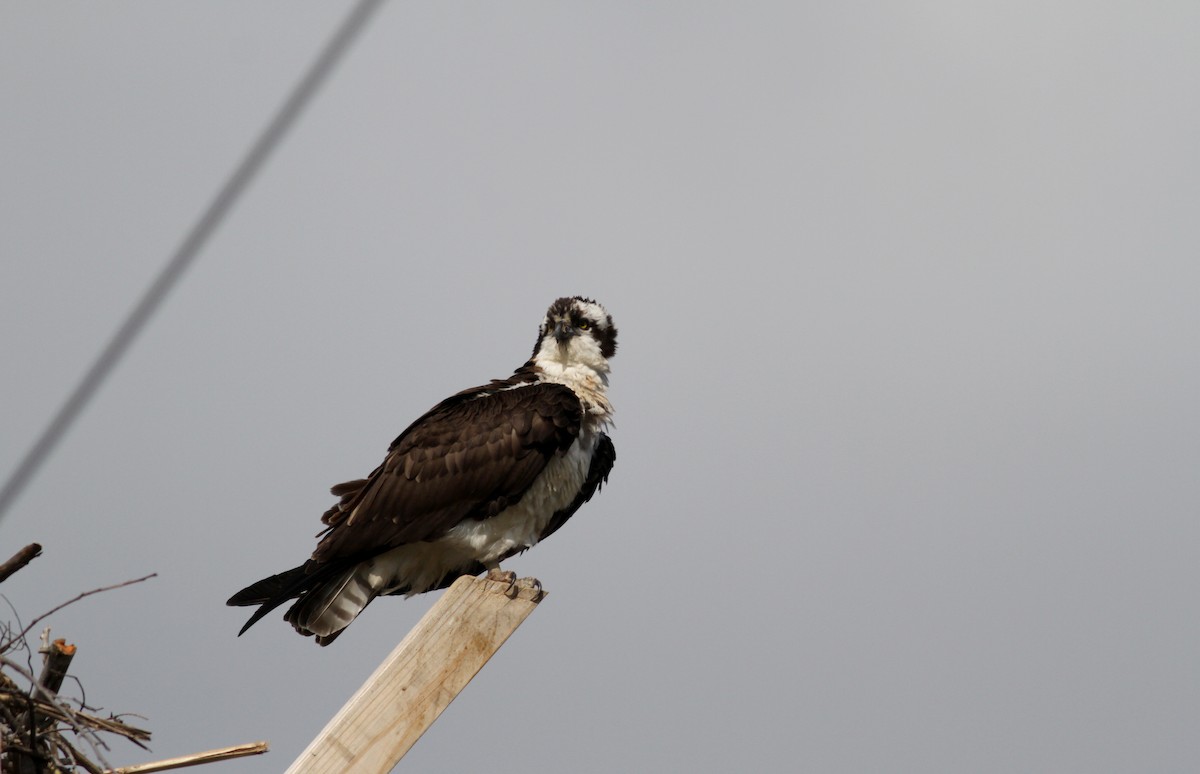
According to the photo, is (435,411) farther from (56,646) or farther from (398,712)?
(398,712)

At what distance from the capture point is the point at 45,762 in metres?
3.82

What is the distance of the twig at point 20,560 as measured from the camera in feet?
13.8

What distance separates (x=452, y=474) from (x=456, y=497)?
0.12 meters

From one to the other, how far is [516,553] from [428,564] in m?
0.41

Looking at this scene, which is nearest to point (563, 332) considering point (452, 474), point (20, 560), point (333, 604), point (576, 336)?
point (576, 336)

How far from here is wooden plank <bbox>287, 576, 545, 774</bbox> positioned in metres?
3.44

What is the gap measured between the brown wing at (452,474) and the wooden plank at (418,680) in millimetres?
2383

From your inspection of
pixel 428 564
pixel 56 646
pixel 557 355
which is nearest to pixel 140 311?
pixel 56 646

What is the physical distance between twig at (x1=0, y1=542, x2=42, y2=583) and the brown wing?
1.69 meters

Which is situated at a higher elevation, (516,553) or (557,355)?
(557,355)

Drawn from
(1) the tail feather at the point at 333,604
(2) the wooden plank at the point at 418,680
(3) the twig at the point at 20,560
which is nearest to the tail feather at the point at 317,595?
(1) the tail feather at the point at 333,604

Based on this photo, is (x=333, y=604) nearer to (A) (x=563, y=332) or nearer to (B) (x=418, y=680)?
(A) (x=563, y=332)

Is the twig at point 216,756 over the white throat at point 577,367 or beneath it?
beneath

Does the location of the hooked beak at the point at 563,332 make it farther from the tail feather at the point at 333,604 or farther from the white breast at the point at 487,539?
the tail feather at the point at 333,604
